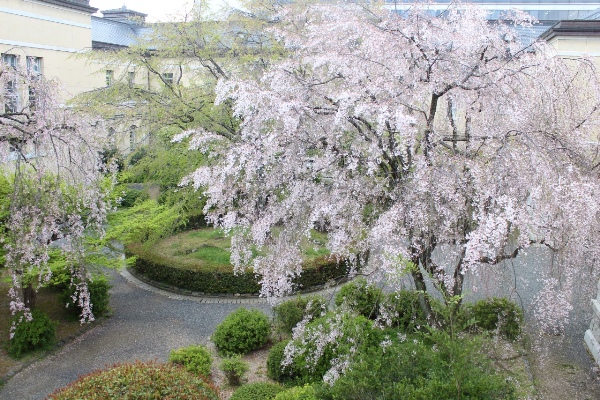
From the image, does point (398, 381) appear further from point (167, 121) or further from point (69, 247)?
point (167, 121)

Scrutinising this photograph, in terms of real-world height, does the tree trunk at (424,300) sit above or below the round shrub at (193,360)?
above

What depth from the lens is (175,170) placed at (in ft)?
45.4

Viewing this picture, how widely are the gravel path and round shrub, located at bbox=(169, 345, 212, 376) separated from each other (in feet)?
3.61

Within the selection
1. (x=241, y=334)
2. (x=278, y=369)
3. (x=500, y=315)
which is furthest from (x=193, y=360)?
(x=500, y=315)

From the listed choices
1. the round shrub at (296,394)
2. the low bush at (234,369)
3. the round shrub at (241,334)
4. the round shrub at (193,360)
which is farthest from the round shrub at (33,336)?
the round shrub at (296,394)

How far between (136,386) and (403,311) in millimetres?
4981

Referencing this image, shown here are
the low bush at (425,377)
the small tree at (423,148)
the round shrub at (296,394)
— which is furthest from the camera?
the round shrub at (296,394)

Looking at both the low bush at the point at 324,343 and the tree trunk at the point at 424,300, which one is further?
the tree trunk at the point at 424,300

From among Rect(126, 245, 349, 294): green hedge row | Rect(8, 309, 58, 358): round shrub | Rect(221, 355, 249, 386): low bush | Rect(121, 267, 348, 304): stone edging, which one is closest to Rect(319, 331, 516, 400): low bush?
Rect(221, 355, 249, 386): low bush

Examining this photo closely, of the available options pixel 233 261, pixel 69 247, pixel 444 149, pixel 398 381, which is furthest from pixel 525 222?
pixel 69 247

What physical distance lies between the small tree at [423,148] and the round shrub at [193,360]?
2368 millimetres

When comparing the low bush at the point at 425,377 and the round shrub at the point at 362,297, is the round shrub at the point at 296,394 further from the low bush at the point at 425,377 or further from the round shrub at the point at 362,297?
the round shrub at the point at 362,297

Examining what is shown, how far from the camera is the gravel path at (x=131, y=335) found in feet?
27.9

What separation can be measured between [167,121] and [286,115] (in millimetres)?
6821
